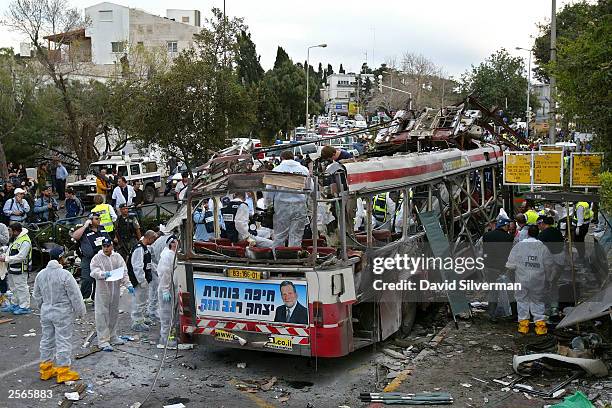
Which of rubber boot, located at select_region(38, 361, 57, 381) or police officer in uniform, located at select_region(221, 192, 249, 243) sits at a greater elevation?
police officer in uniform, located at select_region(221, 192, 249, 243)

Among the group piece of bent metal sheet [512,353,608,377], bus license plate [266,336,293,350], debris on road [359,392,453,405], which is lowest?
debris on road [359,392,453,405]

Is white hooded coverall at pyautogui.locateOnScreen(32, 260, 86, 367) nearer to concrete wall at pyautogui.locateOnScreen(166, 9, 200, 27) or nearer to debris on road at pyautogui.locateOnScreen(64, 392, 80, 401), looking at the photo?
debris on road at pyautogui.locateOnScreen(64, 392, 80, 401)

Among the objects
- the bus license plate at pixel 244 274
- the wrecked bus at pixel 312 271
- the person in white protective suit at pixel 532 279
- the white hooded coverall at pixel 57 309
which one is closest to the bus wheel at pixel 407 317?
the wrecked bus at pixel 312 271

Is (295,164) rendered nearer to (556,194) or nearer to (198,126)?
(556,194)

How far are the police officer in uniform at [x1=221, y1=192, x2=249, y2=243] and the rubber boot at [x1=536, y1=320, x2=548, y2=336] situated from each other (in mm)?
4252

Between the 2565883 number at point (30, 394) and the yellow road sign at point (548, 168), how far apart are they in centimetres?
768

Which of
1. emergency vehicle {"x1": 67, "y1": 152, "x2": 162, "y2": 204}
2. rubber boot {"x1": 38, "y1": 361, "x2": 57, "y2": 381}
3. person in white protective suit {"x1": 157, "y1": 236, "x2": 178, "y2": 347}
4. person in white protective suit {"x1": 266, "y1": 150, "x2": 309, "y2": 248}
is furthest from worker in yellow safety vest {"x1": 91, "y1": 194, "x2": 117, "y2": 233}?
emergency vehicle {"x1": 67, "y1": 152, "x2": 162, "y2": 204}

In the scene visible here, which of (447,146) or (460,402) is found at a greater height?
(447,146)

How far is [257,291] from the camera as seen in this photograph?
8273 millimetres

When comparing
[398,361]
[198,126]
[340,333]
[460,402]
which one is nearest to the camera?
[460,402]

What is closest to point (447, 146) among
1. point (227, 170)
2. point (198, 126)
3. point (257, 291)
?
point (227, 170)

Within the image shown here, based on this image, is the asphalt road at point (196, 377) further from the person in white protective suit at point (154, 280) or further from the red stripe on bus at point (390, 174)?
the red stripe on bus at point (390, 174)

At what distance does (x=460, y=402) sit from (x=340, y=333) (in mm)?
1529

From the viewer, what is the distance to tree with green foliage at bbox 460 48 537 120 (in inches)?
1925
